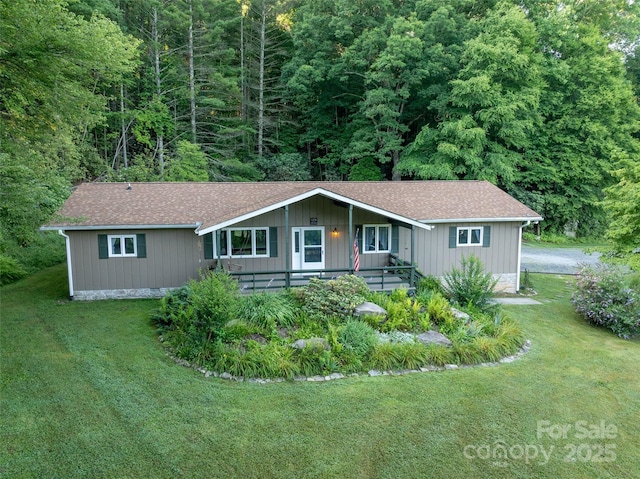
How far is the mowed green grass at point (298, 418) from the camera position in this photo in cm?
530

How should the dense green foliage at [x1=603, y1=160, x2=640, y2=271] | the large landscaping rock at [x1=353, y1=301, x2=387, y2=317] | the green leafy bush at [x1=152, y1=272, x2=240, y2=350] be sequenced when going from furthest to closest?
the dense green foliage at [x1=603, y1=160, x2=640, y2=271]
the large landscaping rock at [x1=353, y1=301, x2=387, y2=317]
the green leafy bush at [x1=152, y1=272, x2=240, y2=350]

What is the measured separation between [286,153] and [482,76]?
13.6 m

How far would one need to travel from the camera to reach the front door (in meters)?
13.7

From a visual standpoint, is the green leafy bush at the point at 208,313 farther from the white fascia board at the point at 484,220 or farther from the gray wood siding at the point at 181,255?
the white fascia board at the point at 484,220

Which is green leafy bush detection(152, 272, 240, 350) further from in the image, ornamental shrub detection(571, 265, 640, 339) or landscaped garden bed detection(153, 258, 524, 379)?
ornamental shrub detection(571, 265, 640, 339)

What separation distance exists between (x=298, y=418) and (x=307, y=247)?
777 cm

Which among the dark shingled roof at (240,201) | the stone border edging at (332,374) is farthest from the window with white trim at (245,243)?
the stone border edging at (332,374)

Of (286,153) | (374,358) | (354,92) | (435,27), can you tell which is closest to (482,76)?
(435,27)

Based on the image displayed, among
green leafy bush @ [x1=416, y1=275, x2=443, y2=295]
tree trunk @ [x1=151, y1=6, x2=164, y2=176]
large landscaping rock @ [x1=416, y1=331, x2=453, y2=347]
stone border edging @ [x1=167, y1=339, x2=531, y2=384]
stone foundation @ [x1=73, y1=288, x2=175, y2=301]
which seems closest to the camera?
stone border edging @ [x1=167, y1=339, x2=531, y2=384]

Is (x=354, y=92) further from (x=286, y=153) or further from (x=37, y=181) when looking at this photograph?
(x=37, y=181)

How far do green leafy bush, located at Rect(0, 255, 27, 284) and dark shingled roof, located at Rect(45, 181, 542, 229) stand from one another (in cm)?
361

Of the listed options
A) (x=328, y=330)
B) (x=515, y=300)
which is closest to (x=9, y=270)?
(x=328, y=330)

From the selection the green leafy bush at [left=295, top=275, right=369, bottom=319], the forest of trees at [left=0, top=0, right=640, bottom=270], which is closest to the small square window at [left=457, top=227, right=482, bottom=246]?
the green leafy bush at [left=295, top=275, right=369, bottom=319]

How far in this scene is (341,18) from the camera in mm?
27672
